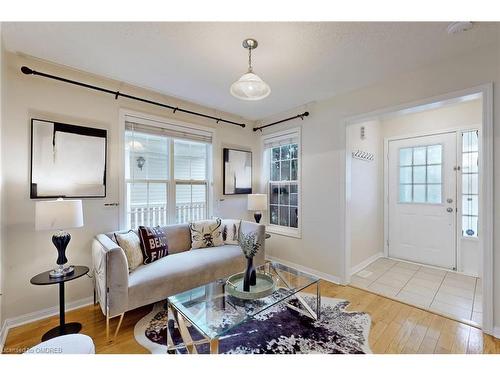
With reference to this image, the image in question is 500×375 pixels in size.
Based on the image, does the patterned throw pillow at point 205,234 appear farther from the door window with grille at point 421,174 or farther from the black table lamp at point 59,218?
the door window with grille at point 421,174

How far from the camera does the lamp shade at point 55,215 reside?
68.1 inches

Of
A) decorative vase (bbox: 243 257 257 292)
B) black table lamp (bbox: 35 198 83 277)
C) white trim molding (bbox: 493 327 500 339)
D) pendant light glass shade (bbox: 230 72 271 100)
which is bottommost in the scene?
white trim molding (bbox: 493 327 500 339)

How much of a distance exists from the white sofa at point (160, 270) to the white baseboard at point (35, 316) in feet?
0.53

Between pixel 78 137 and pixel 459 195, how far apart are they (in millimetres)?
4924

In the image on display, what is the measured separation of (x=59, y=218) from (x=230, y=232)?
6.10 ft

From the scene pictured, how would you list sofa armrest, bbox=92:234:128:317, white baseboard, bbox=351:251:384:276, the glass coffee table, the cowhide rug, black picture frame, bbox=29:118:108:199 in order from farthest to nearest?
white baseboard, bbox=351:251:384:276 → black picture frame, bbox=29:118:108:199 → sofa armrest, bbox=92:234:128:317 → the cowhide rug → the glass coffee table

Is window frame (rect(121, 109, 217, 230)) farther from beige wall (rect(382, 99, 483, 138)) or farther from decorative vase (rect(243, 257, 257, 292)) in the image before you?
beige wall (rect(382, 99, 483, 138))

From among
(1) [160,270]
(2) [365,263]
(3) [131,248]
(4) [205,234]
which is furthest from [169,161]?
(2) [365,263]

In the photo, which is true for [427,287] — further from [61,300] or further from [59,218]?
[59,218]

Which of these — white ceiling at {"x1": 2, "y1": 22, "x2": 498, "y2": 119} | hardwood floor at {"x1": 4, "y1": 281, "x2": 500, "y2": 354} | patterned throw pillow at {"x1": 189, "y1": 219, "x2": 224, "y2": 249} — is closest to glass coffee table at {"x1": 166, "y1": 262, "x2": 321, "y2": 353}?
hardwood floor at {"x1": 4, "y1": 281, "x2": 500, "y2": 354}

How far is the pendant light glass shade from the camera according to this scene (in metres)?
1.67

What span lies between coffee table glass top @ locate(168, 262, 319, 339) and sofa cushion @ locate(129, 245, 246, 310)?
14.8 inches

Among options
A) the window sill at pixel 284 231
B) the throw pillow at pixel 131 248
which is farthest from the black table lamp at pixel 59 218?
the window sill at pixel 284 231
